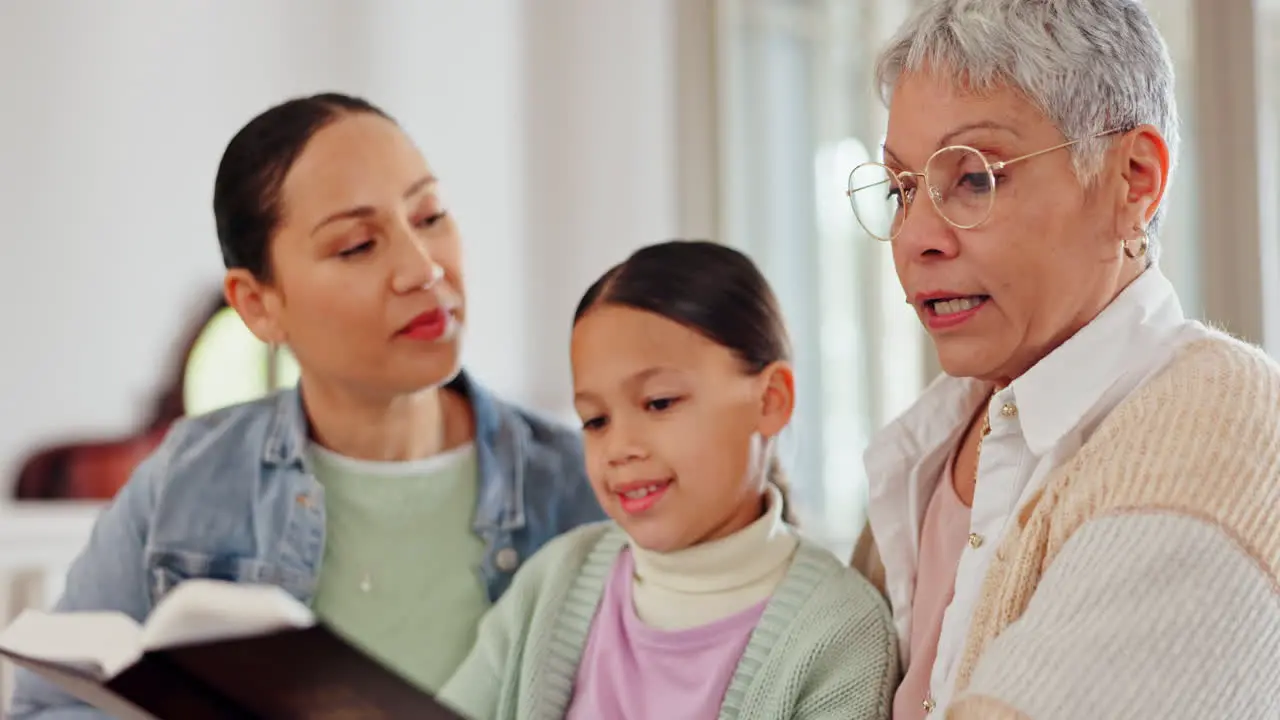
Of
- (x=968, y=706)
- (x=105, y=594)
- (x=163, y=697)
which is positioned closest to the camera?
(x=968, y=706)

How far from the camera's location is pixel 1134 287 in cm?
135

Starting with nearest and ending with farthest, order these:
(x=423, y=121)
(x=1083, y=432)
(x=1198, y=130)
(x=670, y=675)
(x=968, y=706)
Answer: (x=968, y=706) < (x=1083, y=432) < (x=670, y=675) < (x=1198, y=130) < (x=423, y=121)

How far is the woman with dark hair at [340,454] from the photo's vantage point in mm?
1784

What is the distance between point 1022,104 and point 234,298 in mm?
1067

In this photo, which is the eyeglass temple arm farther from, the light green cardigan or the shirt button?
the shirt button

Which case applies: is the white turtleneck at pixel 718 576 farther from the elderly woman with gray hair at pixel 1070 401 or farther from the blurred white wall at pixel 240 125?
the blurred white wall at pixel 240 125

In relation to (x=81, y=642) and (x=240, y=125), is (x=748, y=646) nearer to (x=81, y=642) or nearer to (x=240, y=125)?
(x=81, y=642)

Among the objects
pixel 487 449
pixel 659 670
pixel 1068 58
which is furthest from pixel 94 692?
pixel 1068 58

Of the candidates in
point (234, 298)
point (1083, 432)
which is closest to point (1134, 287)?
point (1083, 432)

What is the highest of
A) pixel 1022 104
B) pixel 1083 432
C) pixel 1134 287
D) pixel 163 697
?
pixel 1022 104

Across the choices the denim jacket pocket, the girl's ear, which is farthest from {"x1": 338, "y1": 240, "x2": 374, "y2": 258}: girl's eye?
the girl's ear

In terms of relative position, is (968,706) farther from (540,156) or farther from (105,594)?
(540,156)

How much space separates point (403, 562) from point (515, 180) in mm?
2339

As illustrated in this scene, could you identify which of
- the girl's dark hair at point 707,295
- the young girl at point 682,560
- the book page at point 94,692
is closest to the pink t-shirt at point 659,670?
the young girl at point 682,560
